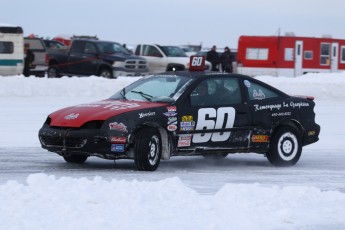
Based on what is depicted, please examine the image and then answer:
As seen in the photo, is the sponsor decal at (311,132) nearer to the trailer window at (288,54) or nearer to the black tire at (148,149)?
the black tire at (148,149)

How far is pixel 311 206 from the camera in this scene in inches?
361

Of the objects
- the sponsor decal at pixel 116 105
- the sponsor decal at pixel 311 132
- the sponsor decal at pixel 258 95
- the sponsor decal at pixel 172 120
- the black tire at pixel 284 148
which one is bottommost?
the black tire at pixel 284 148

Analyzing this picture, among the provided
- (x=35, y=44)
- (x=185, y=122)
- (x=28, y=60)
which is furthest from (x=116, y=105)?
(x=35, y=44)

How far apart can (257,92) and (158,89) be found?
1.50 m

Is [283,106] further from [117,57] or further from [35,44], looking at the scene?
[35,44]

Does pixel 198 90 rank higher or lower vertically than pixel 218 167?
higher

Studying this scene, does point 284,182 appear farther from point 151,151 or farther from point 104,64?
point 104,64

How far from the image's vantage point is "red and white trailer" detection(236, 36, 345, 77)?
150 ft

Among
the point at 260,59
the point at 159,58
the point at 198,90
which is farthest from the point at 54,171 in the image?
the point at 260,59

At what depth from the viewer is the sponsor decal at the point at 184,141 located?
12.8m

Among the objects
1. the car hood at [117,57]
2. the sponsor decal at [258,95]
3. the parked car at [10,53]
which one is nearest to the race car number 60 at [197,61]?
the sponsor decal at [258,95]

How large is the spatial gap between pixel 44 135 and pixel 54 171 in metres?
0.51

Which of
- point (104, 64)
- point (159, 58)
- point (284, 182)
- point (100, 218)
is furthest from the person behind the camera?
point (159, 58)

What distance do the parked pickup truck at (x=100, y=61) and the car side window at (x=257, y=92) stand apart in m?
23.3
